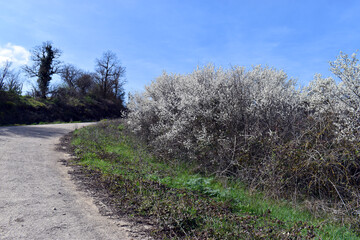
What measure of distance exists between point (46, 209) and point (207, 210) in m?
2.70

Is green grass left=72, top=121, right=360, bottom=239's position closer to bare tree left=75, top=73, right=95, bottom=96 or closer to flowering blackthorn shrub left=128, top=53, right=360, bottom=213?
flowering blackthorn shrub left=128, top=53, right=360, bottom=213

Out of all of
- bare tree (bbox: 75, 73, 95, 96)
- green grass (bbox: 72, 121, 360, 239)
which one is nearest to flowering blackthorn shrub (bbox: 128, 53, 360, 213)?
green grass (bbox: 72, 121, 360, 239)

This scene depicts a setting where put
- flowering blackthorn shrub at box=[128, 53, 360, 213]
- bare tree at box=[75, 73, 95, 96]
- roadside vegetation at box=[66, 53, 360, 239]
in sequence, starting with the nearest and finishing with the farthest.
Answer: roadside vegetation at box=[66, 53, 360, 239] → flowering blackthorn shrub at box=[128, 53, 360, 213] → bare tree at box=[75, 73, 95, 96]

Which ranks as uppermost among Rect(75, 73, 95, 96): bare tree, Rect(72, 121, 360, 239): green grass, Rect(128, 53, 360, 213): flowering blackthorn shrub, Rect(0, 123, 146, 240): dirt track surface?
Rect(75, 73, 95, 96): bare tree

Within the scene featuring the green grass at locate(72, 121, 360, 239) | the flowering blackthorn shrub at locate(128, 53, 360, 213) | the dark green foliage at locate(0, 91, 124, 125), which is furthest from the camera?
the dark green foliage at locate(0, 91, 124, 125)

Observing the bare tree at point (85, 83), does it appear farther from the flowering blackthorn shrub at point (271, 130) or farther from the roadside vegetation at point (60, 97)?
the flowering blackthorn shrub at point (271, 130)

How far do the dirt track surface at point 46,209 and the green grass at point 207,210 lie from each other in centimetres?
62

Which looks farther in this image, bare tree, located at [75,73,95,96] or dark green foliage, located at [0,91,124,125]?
bare tree, located at [75,73,95,96]

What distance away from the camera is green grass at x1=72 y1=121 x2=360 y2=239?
12.0 feet

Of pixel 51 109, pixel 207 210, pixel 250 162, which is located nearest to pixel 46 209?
pixel 207 210

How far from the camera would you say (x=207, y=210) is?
4.40 metres

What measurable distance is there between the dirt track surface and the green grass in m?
0.62

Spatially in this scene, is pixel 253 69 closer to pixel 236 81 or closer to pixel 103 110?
pixel 236 81

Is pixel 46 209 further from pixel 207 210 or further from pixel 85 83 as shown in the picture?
pixel 85 83
